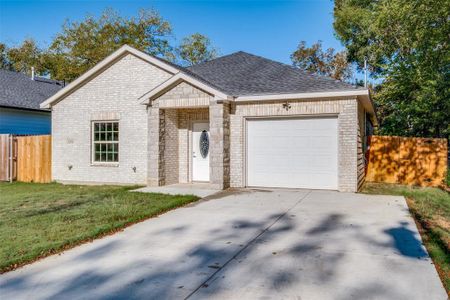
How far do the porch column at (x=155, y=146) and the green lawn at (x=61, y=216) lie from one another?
174 centimetres

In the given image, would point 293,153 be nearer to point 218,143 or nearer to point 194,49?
point 218,143

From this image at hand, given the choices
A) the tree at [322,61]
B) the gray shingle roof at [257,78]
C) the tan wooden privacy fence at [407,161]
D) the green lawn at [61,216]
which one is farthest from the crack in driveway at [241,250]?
the tree at [322,61]

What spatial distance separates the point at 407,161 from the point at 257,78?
657cm

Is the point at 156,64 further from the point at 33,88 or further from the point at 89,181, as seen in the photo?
the point at 33,88

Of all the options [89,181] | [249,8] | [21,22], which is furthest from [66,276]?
[21,22]

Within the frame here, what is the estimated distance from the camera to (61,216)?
7.18 meters

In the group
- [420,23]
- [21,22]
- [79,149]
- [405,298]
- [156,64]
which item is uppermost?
[21,22]

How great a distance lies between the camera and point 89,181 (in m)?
13.7

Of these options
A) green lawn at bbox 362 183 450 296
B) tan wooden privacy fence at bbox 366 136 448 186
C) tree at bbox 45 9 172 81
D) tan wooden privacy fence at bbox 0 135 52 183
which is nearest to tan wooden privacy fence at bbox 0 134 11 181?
tan wooden privacy fence at bbox 0 135 52 183

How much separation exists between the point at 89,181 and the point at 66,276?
32.8ft

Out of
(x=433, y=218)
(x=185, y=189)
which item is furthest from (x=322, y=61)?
(x=433, y=218)

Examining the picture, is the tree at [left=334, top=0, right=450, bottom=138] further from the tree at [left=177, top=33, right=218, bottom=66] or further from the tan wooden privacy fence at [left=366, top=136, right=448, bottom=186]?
the tree at [left=177, top=33, right=218, bottom=66]

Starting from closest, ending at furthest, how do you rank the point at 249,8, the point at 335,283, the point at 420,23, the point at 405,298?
the point at 405,298, the point at 335,283, the point at 420,23, the point at 249,8

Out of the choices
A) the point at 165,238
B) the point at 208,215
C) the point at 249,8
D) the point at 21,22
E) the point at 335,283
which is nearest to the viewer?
the point at 335,283
